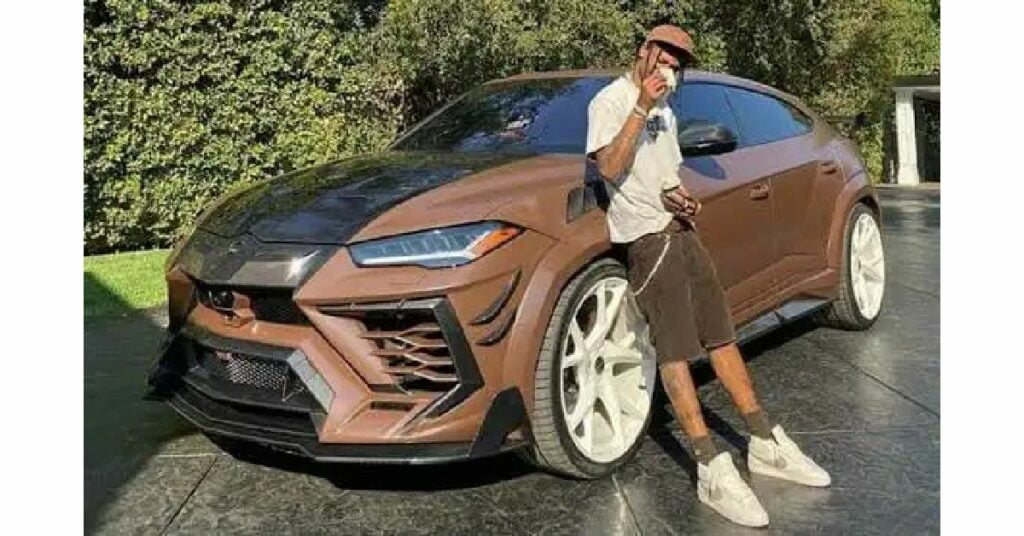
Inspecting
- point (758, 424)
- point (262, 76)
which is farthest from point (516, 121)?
point (262, 76)

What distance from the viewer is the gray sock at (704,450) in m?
Result: 3.42

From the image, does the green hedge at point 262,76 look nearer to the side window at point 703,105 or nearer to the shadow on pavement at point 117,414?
the shadow on pavement at point 117,414

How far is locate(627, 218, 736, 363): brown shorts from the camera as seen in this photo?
135 inches

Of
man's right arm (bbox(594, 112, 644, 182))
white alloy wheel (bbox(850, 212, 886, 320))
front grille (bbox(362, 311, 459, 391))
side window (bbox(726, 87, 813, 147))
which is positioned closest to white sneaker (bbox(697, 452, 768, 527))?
front grille (bbox(362, 311, 459, 391))

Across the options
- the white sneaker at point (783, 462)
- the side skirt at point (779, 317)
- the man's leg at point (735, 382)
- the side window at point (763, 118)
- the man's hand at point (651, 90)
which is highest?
the man's hand at point (651, 90)

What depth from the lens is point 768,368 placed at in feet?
17.3

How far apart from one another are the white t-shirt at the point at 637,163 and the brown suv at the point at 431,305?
7.9 inches

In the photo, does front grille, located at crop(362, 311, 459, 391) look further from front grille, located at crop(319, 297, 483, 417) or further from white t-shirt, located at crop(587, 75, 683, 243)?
white t-shirt, located at crop(587, 75, 683, 243)

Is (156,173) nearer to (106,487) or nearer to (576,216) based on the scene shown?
(106,487)

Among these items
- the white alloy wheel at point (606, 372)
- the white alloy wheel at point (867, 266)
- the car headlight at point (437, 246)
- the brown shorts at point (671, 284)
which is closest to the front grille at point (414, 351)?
the car headlight at point (437, 246)

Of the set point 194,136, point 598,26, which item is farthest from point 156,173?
point 598,26

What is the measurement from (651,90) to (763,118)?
2.40m

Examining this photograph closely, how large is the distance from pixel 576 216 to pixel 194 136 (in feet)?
26.0

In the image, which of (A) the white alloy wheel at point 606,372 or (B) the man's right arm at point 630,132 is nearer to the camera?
(B) the man's right arm at point 630,132
